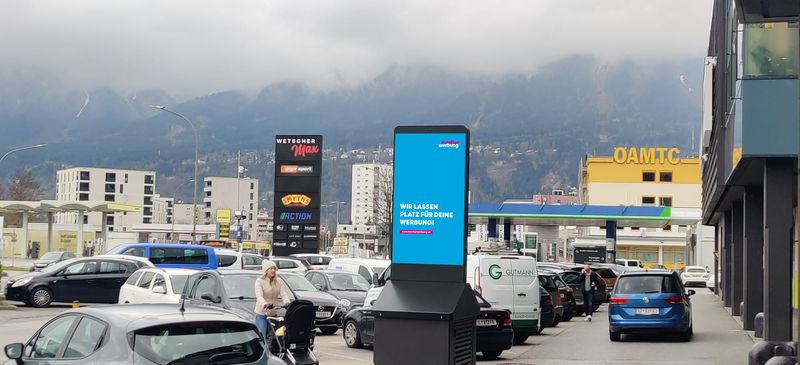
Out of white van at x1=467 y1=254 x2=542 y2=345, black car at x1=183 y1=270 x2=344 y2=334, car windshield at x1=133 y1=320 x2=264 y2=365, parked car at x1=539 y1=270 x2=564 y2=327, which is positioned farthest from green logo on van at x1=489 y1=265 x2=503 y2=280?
car windshield at x1=133 y1=320 x2=264 y2=365

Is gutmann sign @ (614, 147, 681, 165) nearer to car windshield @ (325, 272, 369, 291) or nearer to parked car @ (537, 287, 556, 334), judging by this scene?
car windshield @ (325, 272, 369, 291)

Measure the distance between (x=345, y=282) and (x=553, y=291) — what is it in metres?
5.65

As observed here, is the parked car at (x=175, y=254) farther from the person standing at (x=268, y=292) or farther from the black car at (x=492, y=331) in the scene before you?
the person standing at (x=268, y=292)

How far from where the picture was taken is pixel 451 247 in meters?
12.7

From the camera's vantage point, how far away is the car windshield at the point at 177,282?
2089 centimetres

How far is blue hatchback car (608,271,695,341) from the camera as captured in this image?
22.6 meters

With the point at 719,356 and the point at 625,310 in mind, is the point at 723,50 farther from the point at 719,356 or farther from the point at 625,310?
the point at 719,356

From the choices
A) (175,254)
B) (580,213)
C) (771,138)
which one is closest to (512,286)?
(771,138)

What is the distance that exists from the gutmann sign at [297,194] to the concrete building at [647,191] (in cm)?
6329

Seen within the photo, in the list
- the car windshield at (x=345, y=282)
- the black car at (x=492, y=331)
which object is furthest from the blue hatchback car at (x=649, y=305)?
the car windshield at (x=345, y=282)

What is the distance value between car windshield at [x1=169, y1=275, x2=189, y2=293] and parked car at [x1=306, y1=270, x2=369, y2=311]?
19.1 feet

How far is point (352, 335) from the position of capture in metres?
20.5

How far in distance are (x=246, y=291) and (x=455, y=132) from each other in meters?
7.18

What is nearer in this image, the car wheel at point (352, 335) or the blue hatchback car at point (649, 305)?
the car wheel at point (352, 335)
